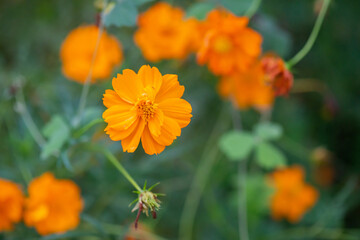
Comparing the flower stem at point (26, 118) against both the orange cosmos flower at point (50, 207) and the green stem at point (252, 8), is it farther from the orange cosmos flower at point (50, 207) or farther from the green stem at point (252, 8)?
the green stem at point (252, 8)

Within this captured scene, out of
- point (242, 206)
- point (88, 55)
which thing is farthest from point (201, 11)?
point (242, 206)

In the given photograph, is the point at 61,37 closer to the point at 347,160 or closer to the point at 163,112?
the point at 163,112

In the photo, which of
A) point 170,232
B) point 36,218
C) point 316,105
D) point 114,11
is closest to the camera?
point 114,11

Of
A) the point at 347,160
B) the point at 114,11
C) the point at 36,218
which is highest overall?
the point at 347,160

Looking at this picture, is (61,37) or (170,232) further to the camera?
(61,37)

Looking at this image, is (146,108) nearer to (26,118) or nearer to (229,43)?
(229,43)

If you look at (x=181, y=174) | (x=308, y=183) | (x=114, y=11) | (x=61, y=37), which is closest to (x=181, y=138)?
(x=181, y=174)

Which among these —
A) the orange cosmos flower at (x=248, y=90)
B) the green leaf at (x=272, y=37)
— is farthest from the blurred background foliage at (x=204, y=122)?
the orange cosmos flower at (x=248, y=90)
